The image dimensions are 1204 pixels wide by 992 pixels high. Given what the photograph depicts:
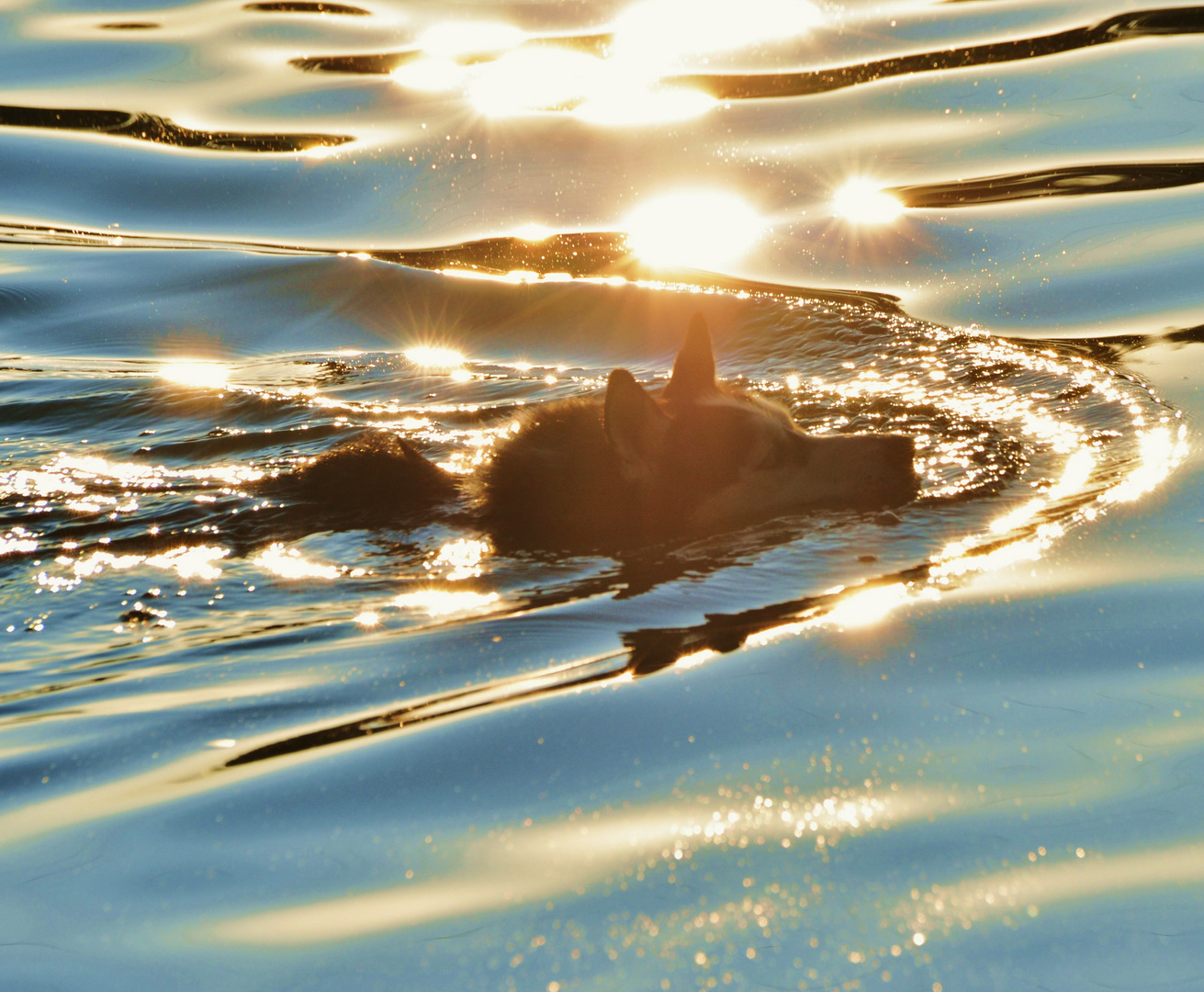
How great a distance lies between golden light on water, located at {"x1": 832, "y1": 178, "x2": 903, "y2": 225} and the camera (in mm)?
9844

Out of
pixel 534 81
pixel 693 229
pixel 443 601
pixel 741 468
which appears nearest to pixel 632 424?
pixel 741 468

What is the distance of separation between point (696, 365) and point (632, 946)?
3.45 meters

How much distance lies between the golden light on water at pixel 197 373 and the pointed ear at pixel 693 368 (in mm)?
3053

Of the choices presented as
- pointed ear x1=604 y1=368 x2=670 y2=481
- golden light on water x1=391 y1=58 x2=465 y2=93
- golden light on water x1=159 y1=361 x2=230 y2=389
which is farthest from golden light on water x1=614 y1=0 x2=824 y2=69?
pointed ear x1=604 y1=368 x2=670 y2=481

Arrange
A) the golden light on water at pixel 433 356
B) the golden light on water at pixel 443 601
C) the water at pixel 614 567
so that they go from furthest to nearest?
the golden light on water at pixel 433 356, the golden light on water at pixel 443 601, the water at pixel 614 567

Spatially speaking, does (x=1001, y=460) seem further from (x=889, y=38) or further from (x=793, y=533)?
(x=889, y=38)

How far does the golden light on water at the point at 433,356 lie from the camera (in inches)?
329

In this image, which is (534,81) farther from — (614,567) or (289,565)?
(614,567)

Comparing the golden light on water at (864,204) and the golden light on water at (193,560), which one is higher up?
the golden light on water at (864,204)

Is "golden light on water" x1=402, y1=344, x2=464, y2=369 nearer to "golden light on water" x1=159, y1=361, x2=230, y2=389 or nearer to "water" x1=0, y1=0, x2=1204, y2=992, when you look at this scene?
"water" x1=0, y1=0, x2=1204, y2=992

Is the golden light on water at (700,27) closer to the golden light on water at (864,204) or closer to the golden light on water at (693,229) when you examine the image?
the golden light on water at (693,229)

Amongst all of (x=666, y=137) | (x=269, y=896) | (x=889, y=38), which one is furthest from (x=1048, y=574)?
(x=889, y=38)

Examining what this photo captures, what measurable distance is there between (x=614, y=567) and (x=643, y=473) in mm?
579

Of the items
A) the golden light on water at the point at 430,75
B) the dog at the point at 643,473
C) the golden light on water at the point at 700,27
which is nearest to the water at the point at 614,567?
the dog at the point at 643,473
